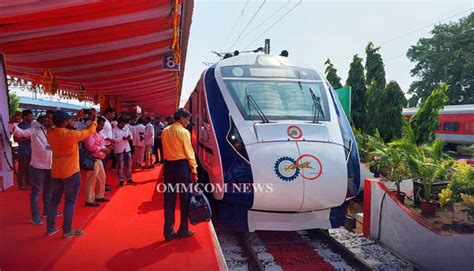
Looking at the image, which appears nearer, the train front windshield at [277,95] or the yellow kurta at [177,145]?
the yellow kurta at [177,145]

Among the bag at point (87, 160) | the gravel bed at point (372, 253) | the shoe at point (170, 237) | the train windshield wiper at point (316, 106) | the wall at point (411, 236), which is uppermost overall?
the train windshield wiper at point (316, 106)

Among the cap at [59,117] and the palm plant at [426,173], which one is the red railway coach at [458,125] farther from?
the cap at [59,117]

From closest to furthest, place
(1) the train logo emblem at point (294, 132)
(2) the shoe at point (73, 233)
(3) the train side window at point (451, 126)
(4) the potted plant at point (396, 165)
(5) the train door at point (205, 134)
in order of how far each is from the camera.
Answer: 1. (2) the shoe at point (73, 233)
2. (1) the train logo emblem at point (294, 132)
3. (5) the train door at point (205, 134)
4. (4) the potted plant at point (396, 165)
5. (3) the train side window at point (451, 126)

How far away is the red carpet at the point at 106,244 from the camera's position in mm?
4039

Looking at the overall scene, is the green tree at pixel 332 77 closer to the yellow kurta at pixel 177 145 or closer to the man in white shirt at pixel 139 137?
the man in white shirt at pixel 139 137

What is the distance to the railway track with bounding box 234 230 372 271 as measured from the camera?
517 centimetres

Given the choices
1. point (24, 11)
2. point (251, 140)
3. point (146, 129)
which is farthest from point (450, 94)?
point (24, 11)

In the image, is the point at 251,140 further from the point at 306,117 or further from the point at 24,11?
the point at 24,11

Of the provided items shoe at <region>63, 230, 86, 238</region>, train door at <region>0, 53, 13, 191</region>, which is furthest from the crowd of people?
train door at <region>0, 53, 13, 191</region>

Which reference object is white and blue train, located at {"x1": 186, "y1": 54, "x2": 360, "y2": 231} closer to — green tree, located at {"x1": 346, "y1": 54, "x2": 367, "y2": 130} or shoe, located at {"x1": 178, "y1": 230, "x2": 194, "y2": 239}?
shoe, located at {"x1": 178, "y1": 230, "x2": 194, "y2": 239}

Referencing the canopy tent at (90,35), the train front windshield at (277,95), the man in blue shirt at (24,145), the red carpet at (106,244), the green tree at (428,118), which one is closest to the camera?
the red carpet at (106,244)

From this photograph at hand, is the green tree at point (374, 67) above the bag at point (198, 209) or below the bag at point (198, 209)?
above

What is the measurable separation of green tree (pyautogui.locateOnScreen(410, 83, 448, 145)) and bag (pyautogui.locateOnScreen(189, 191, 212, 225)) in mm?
7940

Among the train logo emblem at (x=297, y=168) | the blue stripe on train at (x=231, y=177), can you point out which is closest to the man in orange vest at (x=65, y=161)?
the blue stripe on train at (x=231, y=177)
